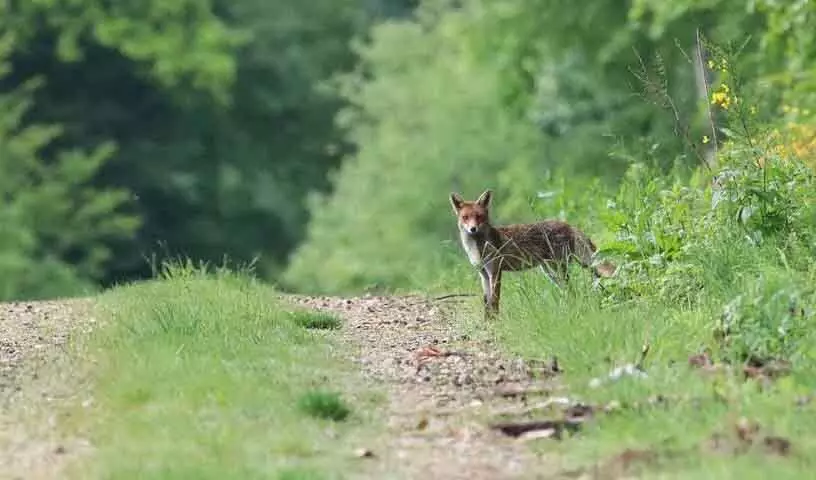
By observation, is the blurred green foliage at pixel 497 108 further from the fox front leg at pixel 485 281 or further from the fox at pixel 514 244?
the fox front leg at pixel 485 281

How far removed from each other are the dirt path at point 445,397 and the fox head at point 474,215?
0.75m

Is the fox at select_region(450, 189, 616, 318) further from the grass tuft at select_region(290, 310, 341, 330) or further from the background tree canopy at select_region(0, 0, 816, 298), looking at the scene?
the background tree canopy at select_region(0, 0, 816, 298)

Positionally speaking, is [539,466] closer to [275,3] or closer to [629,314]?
[629,314]

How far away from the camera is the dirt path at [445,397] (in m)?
6.95

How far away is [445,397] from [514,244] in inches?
172

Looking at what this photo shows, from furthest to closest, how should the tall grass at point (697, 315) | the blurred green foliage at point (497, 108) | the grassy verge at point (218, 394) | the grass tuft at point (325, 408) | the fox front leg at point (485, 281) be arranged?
the blurred green foliage at point (497, 108)
the fox front leg at point (485, 281)
the grass tuft at point (325, 408)
the tall grass at point (697, 315)
the grassy verge at point (218, 394)

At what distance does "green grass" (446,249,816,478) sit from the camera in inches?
268

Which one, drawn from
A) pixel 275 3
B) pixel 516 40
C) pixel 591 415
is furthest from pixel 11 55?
pixel 591 415

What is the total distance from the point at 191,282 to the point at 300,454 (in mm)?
6779

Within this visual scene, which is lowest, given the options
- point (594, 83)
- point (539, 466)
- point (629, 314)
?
point (539, 466)

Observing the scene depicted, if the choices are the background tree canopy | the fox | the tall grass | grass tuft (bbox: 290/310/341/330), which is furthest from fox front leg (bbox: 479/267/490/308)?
the background tree canopy

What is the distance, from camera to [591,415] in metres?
7.64

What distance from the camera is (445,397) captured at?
341 inches

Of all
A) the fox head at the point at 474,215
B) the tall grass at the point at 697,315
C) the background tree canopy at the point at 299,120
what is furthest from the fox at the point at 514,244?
the background tree canopy at the point at 299,120
